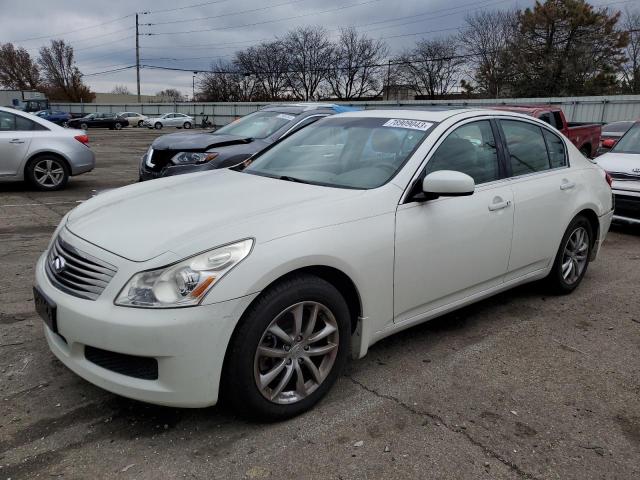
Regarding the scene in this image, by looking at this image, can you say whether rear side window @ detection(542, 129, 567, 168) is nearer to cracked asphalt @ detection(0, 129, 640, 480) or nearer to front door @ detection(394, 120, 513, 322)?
front door @ detection(394, 120, 513, 322)

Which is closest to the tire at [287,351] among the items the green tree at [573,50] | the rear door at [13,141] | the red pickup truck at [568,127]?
the rear door at [13,141]

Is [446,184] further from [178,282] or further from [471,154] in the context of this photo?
[178,282]

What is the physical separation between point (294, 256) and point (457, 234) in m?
1.28

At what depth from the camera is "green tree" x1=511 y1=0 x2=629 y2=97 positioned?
39.2 m

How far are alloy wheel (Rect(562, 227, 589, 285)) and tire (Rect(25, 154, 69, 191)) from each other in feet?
27.9

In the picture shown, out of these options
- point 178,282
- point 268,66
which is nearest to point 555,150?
point 178,282

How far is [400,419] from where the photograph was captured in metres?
2.77

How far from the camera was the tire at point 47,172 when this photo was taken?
9.27 meters

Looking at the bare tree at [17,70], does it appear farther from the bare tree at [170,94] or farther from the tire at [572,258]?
the tire at [572,258]

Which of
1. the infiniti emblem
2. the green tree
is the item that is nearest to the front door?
the infiniti emblem

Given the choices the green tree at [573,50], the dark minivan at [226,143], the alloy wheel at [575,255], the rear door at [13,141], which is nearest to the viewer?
the alloy wheel at [575,255]

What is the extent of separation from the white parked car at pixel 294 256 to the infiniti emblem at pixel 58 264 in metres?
0.01

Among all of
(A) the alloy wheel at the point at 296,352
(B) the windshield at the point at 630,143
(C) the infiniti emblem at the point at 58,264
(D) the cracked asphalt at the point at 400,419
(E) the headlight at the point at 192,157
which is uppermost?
(B) the windshield at the point at 630,143

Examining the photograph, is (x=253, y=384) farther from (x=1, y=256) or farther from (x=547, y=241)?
(x=1, y=256)
